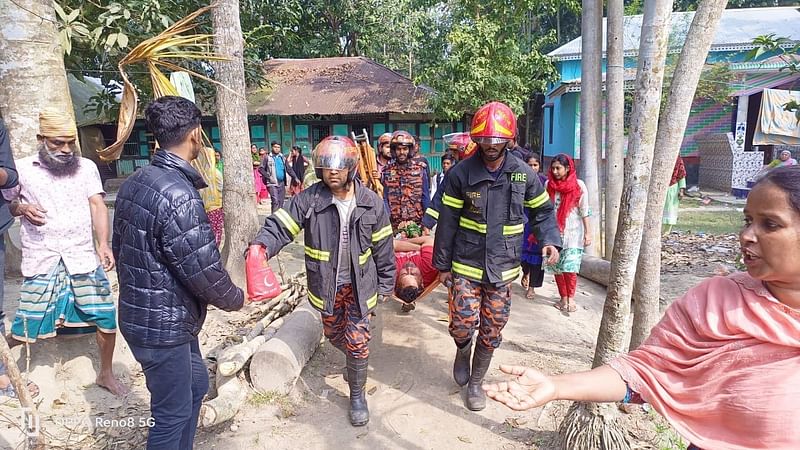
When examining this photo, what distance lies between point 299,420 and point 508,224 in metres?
2.02

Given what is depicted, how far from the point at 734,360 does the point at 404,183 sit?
13.4 feet

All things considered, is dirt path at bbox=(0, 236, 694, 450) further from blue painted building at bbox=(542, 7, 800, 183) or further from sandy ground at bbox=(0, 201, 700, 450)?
blue painted building at bbox=(542, 7, 800, 183)

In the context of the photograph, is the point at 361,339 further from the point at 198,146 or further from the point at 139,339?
the point at 198,146

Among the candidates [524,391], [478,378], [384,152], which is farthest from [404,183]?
[524,391]

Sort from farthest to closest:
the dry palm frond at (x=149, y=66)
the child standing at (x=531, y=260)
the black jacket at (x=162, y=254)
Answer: the child standing at (x=531, y=260)
the dry palm frond at (x=149, y=66)
the black jacket at (x=162, y=254)

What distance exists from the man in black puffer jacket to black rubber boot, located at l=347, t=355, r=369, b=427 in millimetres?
1208

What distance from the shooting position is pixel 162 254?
2.20 metres

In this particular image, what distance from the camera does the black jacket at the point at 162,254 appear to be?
85.0 inches

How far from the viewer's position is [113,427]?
3188mm

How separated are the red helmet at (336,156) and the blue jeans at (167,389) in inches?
53.3

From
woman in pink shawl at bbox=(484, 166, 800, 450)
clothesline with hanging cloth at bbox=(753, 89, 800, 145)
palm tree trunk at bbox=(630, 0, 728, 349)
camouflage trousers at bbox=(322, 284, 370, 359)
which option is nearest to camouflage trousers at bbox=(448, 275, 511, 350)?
camouflage trousers at bbox=(322, 284, 370, 359)

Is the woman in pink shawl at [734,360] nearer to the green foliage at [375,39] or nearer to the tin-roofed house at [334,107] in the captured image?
the green foliage at [375,39]

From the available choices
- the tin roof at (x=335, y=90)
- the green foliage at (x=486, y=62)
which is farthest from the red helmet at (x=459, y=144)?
the tin roof at (x=335, y=90)

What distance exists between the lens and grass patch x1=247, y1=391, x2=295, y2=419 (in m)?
3.45
